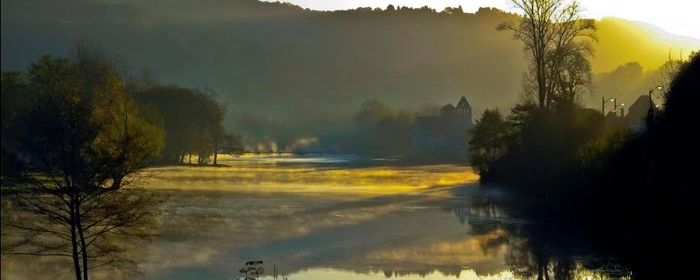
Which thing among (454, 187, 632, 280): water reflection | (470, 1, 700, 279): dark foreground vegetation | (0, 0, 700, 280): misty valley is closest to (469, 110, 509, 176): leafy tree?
(0, 0, 700, 280): misty valley

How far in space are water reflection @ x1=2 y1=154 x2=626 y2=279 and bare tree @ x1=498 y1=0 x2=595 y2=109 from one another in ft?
33.0

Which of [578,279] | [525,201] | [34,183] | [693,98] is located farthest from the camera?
[525,201]

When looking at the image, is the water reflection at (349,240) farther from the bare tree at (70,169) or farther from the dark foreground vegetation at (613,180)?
the bare tree at (70,169)

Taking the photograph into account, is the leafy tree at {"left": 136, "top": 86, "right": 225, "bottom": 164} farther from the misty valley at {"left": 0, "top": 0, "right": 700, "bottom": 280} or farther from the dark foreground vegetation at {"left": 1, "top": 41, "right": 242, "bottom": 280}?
the dark foreground vegetation at {"left": 1, "top": 41, "right": 242, "bottom": 280}

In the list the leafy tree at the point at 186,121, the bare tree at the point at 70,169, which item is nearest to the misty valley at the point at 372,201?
the bare tree at the point at 70,169

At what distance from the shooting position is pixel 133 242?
27.5m

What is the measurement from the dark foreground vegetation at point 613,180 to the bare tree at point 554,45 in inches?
6.5

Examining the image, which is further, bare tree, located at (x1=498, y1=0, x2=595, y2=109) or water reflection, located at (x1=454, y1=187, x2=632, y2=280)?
bare tree, located at (x1=498, y1=0, x2=595, y2=109)

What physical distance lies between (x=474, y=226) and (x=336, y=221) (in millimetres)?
7063

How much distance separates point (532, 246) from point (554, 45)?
3257 centimetres

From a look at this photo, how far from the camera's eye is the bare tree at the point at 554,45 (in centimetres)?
6012

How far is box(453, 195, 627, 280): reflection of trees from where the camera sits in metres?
27.2

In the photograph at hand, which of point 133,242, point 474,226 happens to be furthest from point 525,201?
point 133,242

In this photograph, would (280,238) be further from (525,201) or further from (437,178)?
(437,178)
